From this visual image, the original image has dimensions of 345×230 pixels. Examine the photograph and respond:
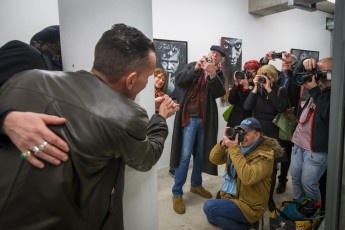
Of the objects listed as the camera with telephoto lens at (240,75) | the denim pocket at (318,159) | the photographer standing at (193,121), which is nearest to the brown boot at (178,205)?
the photographer standing at (193,121)

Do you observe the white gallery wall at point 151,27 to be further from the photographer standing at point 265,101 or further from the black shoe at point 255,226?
the photographer standing at point 265,101

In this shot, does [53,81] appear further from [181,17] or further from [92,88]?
[181,17]

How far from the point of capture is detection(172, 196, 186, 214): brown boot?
2.65 metres

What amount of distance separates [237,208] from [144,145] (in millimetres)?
1421

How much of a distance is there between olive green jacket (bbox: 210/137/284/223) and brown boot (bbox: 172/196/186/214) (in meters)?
0.64

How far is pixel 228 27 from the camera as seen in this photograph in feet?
14.3

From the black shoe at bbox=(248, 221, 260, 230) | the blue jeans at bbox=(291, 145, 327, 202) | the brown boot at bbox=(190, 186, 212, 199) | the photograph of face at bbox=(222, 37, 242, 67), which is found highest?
the photograph of face at bbox=(222, 37, 242, 67)

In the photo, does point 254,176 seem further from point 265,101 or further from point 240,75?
point 240,75

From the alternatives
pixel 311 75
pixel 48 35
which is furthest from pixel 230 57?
pixel 48 35

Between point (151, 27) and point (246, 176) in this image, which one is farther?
point (246, 176)

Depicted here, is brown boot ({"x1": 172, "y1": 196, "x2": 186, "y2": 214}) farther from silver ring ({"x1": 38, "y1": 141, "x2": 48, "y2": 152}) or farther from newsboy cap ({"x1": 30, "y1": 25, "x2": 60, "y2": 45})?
silver ring ({"x1": 38, "y1": 141, "x2": 48, "y2": 152})

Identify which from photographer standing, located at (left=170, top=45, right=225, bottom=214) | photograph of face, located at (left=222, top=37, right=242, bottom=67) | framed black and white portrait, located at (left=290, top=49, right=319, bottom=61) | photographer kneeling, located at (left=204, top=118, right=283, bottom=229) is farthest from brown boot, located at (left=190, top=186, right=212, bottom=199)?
framed black and white portrait, located at (left=290, top=49, right=319, bottom=61)

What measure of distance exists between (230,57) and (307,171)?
2622 millimetres

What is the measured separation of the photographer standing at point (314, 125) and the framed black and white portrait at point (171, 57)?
5.88 ft
